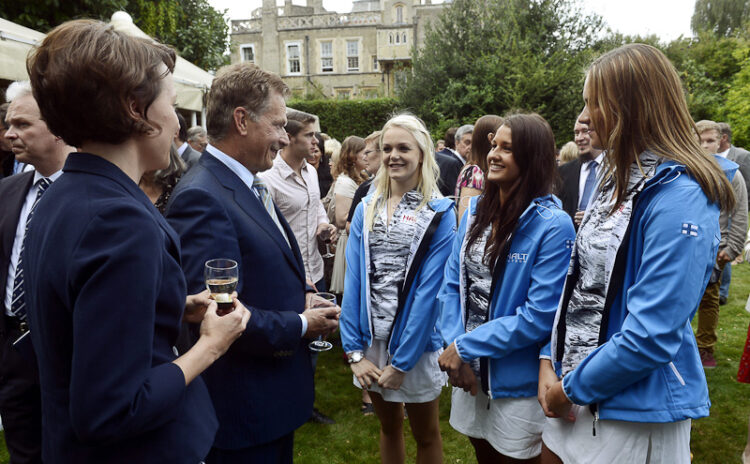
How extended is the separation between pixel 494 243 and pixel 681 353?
944 millimetres

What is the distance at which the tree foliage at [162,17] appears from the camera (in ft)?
27.1

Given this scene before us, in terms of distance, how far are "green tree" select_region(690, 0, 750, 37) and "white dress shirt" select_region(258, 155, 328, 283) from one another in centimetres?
3017

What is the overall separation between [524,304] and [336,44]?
35.4m

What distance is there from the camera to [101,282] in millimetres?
1069

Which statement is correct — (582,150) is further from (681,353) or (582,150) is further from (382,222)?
(681,353)

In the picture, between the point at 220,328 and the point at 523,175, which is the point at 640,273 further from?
the point at 220,328

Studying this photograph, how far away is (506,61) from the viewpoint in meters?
18.0

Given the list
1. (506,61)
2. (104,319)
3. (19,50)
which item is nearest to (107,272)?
(104,319)

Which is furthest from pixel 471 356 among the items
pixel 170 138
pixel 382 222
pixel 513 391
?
pixel 170 138

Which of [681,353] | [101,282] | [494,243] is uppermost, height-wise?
[101,282]

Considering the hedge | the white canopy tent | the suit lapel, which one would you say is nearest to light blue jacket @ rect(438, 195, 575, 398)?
the suit lapel

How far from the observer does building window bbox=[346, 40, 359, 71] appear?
1361 inches

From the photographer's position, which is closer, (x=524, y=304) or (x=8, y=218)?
(x=524, y=304)

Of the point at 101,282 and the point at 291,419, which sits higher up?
the point at 101,282
